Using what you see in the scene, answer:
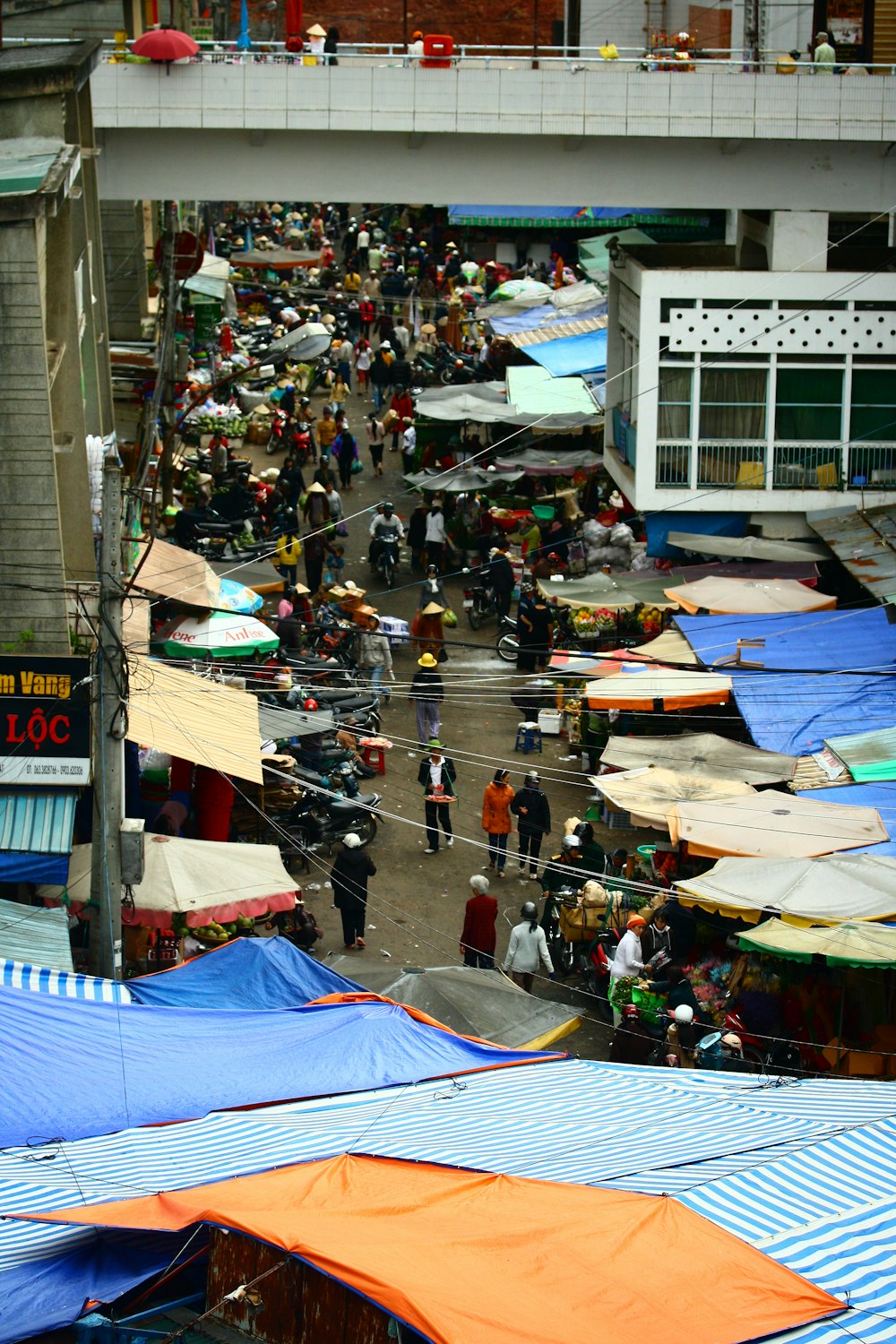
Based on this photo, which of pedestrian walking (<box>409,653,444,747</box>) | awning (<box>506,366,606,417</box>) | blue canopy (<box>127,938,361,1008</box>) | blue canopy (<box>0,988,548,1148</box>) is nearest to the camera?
blue canopy (<box>0,988,548,1148</box>)

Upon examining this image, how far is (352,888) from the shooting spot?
15.2 metres

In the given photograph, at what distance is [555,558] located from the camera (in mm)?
24250

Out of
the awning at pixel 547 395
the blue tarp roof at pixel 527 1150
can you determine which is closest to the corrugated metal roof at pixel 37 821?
the blue tarp roof at pixel 527 1150

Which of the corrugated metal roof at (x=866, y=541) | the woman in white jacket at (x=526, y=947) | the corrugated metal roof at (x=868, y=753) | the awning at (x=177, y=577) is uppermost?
the awning at (x=177, y=577)

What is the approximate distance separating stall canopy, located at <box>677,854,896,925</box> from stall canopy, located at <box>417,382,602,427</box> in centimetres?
1443

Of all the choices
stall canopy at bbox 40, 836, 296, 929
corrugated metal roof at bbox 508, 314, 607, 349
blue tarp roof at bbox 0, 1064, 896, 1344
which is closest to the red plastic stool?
stall canopy at bbox 40, 836, 296, 929

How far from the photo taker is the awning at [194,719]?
15.0 meters

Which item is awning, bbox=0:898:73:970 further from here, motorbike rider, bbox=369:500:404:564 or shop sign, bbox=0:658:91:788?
motorbike rider, bbox=369:500:404:564

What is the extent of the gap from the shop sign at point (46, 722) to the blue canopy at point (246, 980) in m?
1.94

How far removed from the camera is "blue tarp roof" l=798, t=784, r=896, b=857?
14.9m

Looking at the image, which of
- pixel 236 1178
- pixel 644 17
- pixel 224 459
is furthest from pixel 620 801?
pixel 644 17

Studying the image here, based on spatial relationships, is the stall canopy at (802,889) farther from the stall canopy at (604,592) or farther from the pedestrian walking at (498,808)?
the stall canopy at (604,592)

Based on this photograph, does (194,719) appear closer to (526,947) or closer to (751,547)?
(526,947)

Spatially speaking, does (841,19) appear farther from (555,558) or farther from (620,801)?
(620,801)
